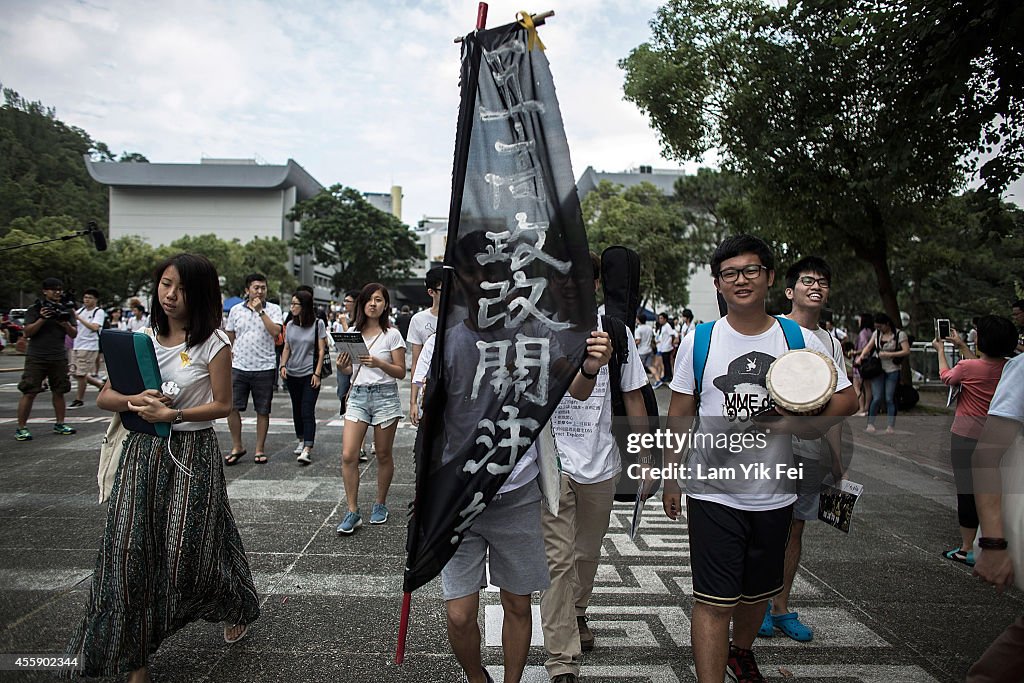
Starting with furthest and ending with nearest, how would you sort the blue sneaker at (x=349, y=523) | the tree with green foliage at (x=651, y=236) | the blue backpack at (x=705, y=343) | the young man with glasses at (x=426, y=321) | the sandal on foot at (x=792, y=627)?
the tree with green foliage at (x=651, y=236), the young man with glasses at (x=426, y=321), the blue sneaker at (x=349, y=523), the sandal on foot at (x=792, y=627), the blue backpack at (x=705, y=343)

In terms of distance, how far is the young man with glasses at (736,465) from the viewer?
2.62 m

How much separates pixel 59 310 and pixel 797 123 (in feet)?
36.9

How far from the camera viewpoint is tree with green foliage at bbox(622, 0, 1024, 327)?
34.2 ft

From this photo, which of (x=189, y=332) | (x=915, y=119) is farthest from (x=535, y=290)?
(x=915, y=119)

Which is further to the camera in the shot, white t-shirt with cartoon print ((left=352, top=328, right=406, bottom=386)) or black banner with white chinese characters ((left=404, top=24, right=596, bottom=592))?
white t-shirt with cartoon print ((left=352, top=328, right=406, bottom=386))

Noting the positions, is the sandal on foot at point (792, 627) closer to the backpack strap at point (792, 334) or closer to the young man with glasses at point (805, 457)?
the young man with glasses at point (805, 457)

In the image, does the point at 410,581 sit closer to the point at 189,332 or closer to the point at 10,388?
the point at 189,332

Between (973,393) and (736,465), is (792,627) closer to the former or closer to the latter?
(736,465)

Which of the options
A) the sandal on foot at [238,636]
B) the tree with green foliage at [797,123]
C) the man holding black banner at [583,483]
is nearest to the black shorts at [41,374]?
the sandal on foot at [238,636]

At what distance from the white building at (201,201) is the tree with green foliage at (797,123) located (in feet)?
178

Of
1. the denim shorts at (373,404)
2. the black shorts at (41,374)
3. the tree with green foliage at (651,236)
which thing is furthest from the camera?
the tree with green foliage at (651,236)

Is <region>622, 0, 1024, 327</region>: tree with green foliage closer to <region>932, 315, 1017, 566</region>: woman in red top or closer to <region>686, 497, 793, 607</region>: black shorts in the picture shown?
<region>932, 315, 1017, 566</region>: woman in red top

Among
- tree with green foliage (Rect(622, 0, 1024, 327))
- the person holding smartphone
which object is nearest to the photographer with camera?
the person holding smartphone

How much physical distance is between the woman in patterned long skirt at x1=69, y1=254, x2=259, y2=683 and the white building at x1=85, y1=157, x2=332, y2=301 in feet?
206
